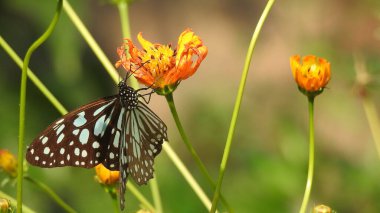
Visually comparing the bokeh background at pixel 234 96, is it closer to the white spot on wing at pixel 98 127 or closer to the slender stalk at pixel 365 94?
the slender stalk at pixel 365 94

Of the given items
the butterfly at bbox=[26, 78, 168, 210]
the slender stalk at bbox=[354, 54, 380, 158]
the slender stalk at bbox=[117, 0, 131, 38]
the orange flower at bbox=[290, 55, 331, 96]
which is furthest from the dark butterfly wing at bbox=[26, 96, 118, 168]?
the slender stalk at bbox=[354, 54, 380, 158]

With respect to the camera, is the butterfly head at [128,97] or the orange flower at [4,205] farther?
the butterfly head at [128,97]

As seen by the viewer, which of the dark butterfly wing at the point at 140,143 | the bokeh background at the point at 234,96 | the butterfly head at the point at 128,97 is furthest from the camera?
the bokeh background at the point at 234,96

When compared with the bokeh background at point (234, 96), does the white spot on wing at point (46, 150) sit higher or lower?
higher

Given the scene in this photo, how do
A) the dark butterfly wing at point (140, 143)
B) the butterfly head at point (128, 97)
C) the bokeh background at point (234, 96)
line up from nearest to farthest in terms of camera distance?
the dark butterfly wing at point (140, 143) < the butterfly head at point (128, 97) < the bokeh background at point (234, 96)

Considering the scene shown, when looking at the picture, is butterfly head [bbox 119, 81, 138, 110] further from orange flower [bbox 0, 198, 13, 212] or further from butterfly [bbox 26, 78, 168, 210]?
orange flower [bbox 0, 198, 13, 212]

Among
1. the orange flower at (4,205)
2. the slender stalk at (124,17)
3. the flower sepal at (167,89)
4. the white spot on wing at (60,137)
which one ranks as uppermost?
the slender stalk at (124,17)

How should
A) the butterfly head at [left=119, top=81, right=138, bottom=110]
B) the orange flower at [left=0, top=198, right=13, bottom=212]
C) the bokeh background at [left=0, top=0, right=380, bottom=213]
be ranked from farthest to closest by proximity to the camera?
the bokeh background at [left=0, top=0, right=380, bottom=213]
the butterfly head at [left=119, top=81, right=138, bottom=110]
the orange flower at [left=0, top=198, right=13, bottom=212]

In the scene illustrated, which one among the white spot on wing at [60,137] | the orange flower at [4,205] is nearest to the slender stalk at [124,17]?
the white spot on wing at [60,137]
